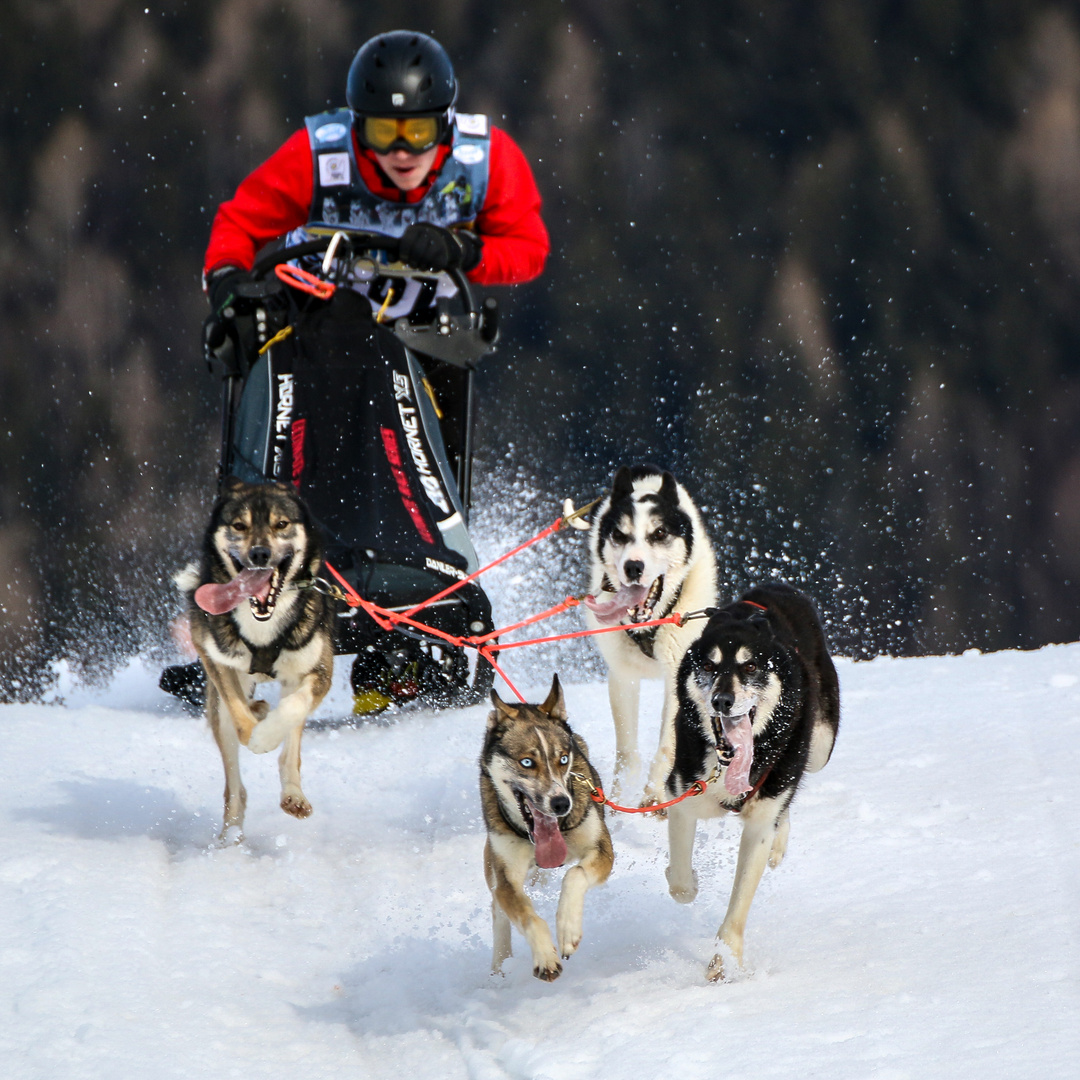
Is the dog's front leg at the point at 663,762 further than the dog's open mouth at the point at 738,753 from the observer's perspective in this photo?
Yes

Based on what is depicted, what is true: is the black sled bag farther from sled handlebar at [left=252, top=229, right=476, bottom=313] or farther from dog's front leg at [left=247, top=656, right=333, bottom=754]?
dog's front leg at [left=247, top=656, right=333, bottom=754]

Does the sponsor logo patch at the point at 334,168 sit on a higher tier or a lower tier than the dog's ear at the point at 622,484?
higher

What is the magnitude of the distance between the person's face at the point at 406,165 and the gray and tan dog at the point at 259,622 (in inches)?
57.0

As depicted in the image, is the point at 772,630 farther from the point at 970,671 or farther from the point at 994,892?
the point at 970,671

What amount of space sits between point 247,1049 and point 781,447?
17.8 feet

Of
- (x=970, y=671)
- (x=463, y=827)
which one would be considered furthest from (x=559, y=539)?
(x=463, y=827)

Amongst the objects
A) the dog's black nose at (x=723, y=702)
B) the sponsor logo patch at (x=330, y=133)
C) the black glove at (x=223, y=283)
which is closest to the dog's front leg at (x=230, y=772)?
the black glove at (x=223, y=283)

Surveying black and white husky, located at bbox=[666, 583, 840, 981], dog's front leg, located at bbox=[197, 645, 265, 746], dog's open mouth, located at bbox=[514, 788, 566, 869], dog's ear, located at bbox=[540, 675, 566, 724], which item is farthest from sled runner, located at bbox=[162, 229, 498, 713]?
black and white husky, located at bbox=[666, 583, 840, 981]

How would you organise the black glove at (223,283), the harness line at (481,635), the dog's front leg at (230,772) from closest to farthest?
1. the harness line at (481,635)
2. the dog's front leg at (230,772)
3. the black glove at (223,283)

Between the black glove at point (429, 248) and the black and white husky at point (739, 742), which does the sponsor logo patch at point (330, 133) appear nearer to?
the black glove at point (429, 248)

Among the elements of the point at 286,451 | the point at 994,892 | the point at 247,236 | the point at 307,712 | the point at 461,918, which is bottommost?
the point at 461,918

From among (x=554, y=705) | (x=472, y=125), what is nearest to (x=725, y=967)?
(x=554, y=705)

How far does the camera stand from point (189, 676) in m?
4.36

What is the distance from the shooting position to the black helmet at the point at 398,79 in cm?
383
